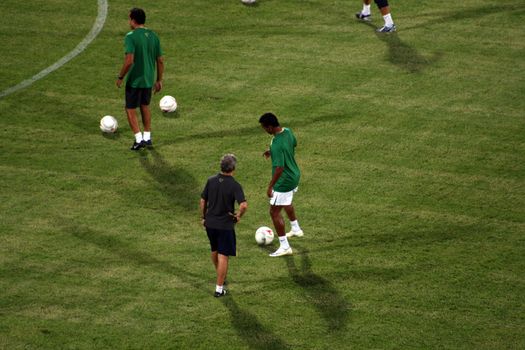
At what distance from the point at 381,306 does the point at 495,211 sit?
3616 millimetres

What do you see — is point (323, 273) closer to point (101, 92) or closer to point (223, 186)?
point (223, 186)

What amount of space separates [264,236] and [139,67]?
4.47m

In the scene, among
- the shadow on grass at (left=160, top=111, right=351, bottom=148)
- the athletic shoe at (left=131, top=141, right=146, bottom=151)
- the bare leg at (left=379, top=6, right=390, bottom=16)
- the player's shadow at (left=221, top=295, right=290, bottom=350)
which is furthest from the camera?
the bare leg at (left=379, top=6, right=390, bottom=16)

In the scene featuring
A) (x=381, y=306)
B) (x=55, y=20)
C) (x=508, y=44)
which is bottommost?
(x=381, y=306)

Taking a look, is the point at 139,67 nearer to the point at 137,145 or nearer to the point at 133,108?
the point at 133,108

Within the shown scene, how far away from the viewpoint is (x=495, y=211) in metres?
16.0

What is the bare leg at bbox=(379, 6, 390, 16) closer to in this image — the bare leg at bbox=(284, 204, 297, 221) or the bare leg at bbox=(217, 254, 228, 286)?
the bare leg at bbox=(284, 204, 297, 221)

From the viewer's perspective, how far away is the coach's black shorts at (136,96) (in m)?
17.7

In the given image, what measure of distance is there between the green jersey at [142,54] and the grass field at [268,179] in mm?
1351

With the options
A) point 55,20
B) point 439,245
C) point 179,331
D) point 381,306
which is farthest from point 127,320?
point 55,20

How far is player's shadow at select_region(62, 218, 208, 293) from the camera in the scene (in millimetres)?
14133

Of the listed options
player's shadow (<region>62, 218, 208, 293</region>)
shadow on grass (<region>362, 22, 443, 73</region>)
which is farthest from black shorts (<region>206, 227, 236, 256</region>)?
shadow on grass (<region>362, 22, 443, 73</region>)

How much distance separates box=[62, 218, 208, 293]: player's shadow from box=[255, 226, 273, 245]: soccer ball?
1.32 metres

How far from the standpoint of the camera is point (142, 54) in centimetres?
1752
